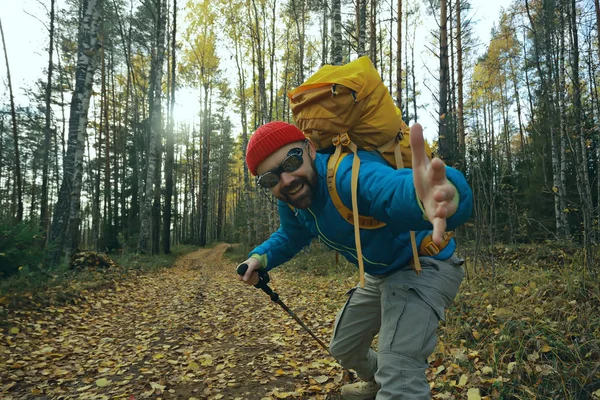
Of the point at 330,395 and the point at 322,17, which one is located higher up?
the point at 322,17

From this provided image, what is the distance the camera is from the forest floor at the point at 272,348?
2.86 meters

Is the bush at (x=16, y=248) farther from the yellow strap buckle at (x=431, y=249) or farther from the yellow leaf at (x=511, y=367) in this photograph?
the yellow leaf at (x=511, y=367)

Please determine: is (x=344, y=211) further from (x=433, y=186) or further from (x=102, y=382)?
(x=102, y=382)

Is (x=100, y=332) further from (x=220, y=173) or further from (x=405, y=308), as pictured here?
(x=220, y=173)

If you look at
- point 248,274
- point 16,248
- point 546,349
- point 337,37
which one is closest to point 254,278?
point 248,274

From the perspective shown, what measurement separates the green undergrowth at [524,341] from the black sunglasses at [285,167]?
88.7 inches

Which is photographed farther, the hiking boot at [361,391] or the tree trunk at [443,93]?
the tree trunk at [443,93]

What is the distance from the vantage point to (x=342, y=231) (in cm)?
189

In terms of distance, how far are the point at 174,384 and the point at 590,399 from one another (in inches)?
142

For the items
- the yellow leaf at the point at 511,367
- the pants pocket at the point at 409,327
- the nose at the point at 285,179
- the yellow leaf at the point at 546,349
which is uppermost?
the nose at the point at 285,179

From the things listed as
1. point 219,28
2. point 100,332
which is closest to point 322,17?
point 219,28

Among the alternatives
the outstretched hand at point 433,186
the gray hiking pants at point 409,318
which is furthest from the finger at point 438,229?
the gray hiking pants at point 409,318

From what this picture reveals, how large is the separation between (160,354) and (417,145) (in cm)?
442

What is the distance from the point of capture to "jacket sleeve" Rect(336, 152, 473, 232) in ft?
4.14
